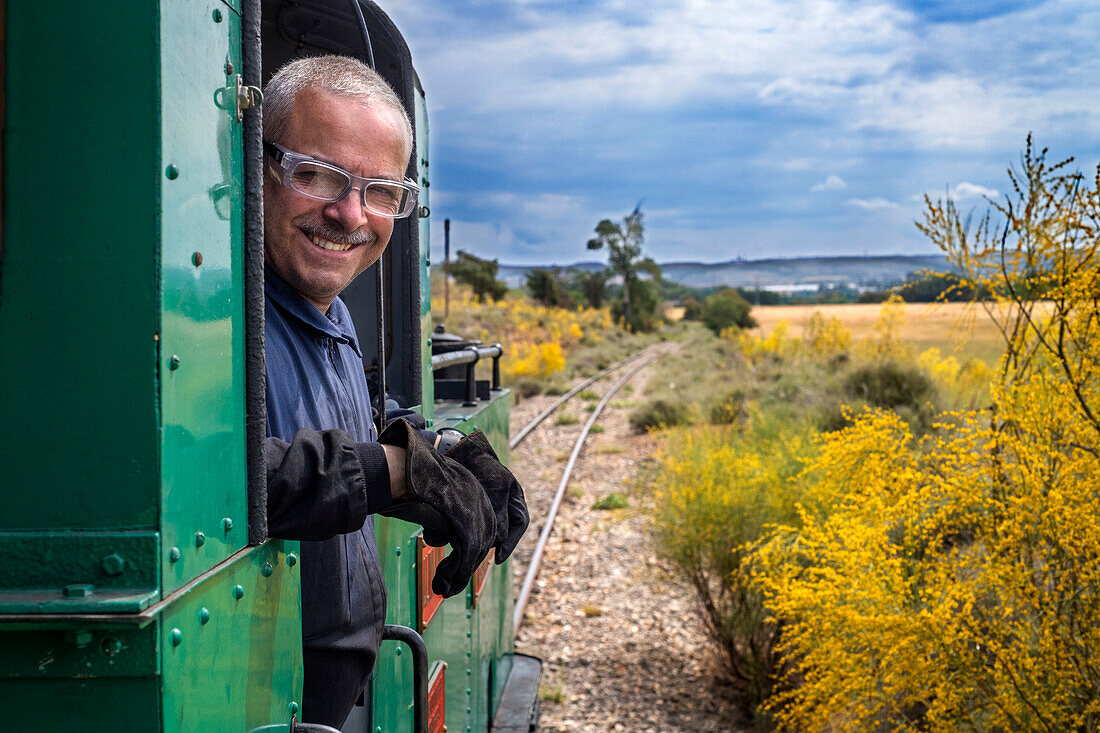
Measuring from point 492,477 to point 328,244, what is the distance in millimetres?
636

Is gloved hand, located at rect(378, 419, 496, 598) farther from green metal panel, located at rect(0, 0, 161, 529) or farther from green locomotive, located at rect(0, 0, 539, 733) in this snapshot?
green metal panel, located at rect(0, 0, 161, 529)

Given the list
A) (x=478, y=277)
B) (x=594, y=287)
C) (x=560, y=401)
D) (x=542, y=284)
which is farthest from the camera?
(x=594, y=287)

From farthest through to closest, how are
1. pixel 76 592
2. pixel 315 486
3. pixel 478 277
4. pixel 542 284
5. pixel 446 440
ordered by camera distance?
1. pixel 542 284
2. pixel 478 277
3. pixel 446 440
4. pixel 315 486
5. pixel 76 592

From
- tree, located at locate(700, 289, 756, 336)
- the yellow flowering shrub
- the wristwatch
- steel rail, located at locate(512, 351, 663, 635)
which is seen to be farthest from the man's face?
tree, located at locate(700, 289, 756, 336)

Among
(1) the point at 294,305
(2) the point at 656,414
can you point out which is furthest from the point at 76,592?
(2) the point at 656,414

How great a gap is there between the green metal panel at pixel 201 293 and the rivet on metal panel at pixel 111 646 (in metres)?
0.09

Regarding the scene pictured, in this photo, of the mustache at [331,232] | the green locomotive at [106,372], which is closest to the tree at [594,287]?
the mustache at [331,232]

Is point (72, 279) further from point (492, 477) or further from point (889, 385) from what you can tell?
point (889, 385)

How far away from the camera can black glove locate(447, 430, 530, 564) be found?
1987mm

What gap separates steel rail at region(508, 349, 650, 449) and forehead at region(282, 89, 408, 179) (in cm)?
287

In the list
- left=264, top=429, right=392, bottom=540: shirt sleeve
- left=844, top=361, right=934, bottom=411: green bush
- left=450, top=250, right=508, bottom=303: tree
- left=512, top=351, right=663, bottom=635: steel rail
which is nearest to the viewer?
left=264, top=429, right=392, bottom=540: shirt sleeve

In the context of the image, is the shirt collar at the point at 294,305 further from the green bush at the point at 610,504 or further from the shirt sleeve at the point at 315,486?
the green bush at the point at 610,504

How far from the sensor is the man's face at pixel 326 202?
1.80 m

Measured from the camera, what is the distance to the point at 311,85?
182cm
